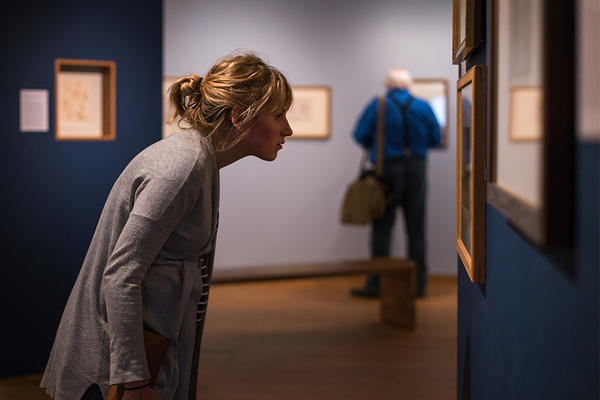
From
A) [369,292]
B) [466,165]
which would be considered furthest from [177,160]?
[369,292]

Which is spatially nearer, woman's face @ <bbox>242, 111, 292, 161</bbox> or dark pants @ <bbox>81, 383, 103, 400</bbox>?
dark pants @ <bbox>81, 383, 103, 400</bbox>

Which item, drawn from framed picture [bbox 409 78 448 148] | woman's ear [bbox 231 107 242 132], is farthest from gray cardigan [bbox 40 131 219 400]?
framed picture [bbox 409 78 448 148]

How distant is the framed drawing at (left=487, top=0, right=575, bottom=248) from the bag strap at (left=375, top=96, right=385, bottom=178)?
562cm

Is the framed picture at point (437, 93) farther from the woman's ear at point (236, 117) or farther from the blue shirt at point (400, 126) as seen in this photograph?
the woman's ear at point (236, 117)

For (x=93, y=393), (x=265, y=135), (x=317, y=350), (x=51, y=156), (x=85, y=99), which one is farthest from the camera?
(x=317, y=350)

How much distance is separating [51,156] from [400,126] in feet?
11.4

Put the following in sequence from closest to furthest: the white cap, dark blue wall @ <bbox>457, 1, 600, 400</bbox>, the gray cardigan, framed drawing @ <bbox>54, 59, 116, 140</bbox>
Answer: dark blue wall @ <bbox>457, 1, 600, 400</bbox>, the gray cardigan, framed drawing @ <bbox>54, 59, 116, 140</bbox>, the white cap

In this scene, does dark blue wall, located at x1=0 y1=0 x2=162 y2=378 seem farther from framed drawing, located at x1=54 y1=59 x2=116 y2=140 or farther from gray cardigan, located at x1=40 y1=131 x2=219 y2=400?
gray cardigan, located at x1=40 y1=131 x2=219 y2=400

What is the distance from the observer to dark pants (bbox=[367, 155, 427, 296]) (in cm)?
725

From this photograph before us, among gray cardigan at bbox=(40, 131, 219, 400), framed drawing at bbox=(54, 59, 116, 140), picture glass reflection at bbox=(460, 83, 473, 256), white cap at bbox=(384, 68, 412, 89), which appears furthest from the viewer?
white cap at bbox=(384, 68, 412, 89)

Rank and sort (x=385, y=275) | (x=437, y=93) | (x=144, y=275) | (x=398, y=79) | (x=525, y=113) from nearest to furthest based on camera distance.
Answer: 1. (x=525, y=113)
2. (x=144, y=275)
3. (x=385, y=275)
4. (x=398, y=79)
5. (x=437, y=93)

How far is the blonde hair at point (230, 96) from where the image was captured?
2.09 metres

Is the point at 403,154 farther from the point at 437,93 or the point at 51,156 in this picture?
the point at 51,156

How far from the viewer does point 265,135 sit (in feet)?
7.04
